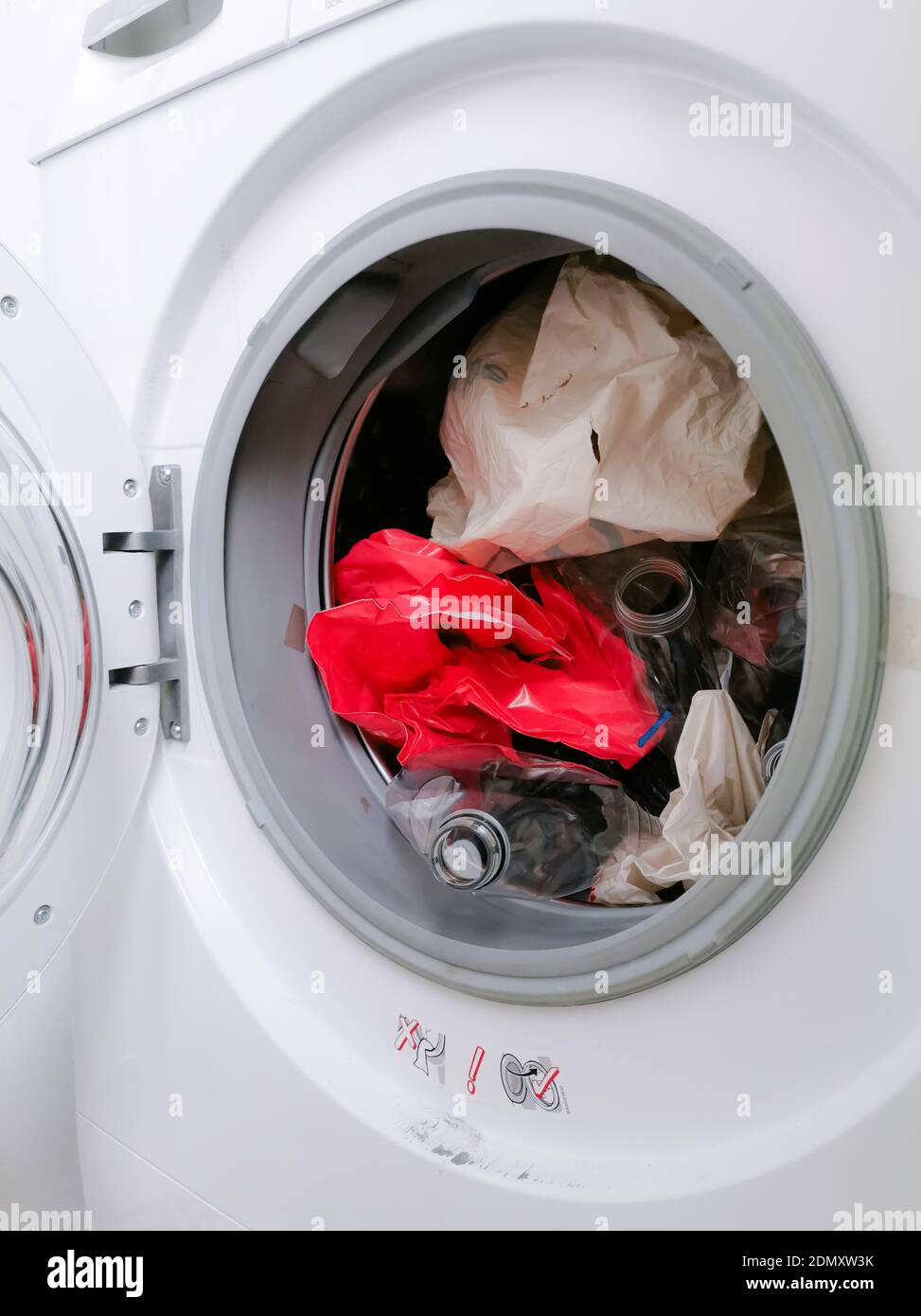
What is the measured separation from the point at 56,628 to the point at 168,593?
122 mm

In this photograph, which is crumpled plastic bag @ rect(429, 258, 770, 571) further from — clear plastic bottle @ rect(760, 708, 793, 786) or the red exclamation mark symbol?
the red exclamation mark symbol

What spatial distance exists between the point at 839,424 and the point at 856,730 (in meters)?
0.18

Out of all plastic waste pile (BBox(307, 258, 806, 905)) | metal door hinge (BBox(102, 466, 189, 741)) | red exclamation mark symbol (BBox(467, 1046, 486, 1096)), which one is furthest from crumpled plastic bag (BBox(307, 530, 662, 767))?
red exclamation mark symbol (BBox(467, 1046, 486, 1096))

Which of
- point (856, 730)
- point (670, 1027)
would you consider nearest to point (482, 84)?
point (856, 730)

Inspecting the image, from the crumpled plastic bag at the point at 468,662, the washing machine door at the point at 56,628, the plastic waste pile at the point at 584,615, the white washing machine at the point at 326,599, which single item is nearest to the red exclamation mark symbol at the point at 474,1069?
the white washing machine at the point at 326,599

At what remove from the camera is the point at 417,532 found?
1.02 meters

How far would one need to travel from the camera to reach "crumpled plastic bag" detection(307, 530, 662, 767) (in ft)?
2.61

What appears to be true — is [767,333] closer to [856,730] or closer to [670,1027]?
[856,730]

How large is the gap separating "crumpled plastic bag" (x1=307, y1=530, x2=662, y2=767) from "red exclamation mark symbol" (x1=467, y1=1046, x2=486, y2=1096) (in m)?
0.25

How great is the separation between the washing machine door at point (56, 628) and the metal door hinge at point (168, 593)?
18mm

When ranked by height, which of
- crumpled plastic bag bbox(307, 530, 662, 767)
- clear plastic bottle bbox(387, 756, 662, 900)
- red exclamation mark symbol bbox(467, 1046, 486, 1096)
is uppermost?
crumpled plastic bag bbox(307, 530, 662, 767)

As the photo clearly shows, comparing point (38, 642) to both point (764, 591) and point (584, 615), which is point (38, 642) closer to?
point (584, 615)

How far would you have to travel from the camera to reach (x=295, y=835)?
2.65 feet

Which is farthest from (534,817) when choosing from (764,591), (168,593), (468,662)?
(168,593)
